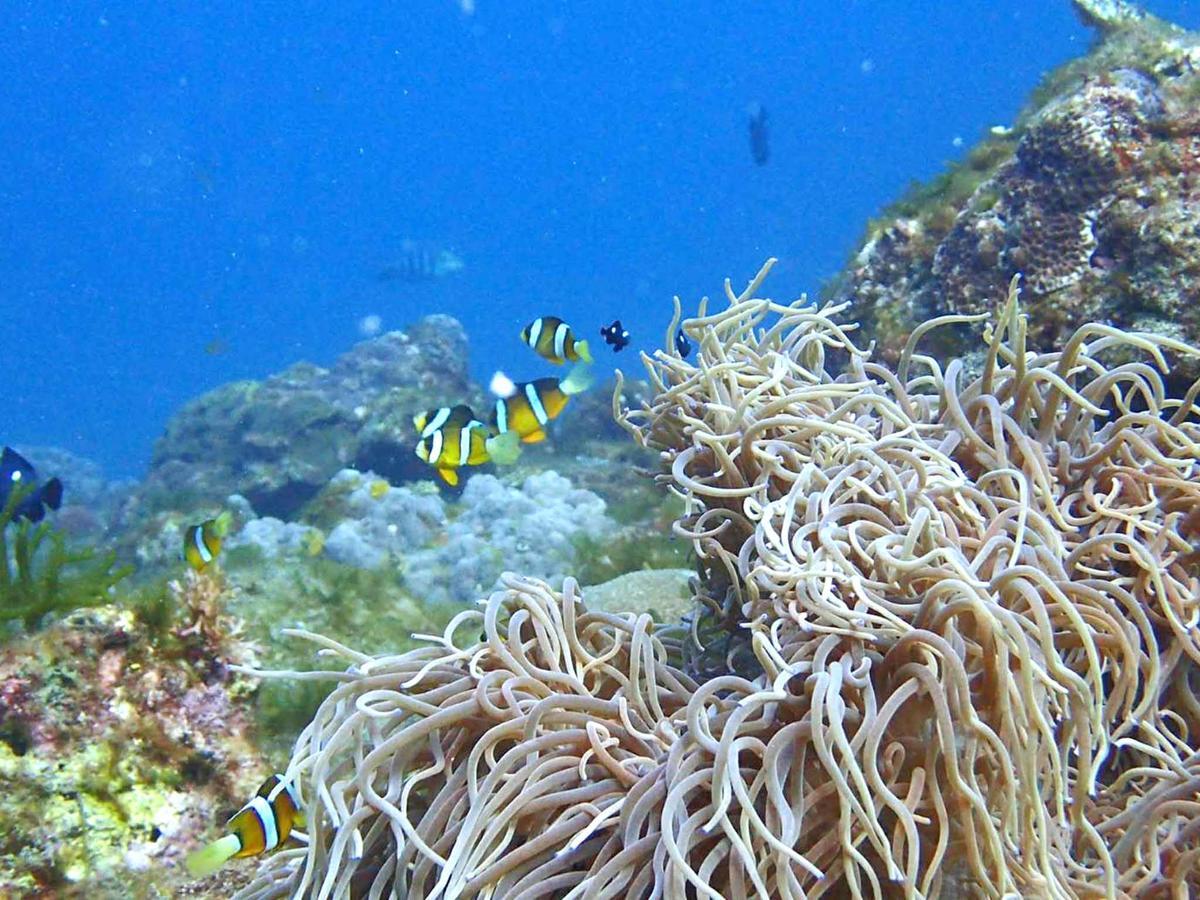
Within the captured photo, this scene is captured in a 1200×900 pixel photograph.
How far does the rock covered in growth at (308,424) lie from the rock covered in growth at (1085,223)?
9882mm

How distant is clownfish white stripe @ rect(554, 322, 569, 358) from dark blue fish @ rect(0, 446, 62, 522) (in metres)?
3.55

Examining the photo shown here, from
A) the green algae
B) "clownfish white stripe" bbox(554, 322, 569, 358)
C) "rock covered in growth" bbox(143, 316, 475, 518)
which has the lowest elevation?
the green algae

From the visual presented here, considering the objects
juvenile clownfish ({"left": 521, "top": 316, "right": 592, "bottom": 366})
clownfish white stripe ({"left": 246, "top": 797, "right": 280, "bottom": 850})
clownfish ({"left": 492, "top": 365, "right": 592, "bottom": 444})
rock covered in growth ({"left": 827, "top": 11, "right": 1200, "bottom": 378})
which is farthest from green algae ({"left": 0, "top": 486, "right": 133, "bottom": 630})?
rock covered in growth ({"left": 827, "top": 11, "right": 1200, "bottom": 378})

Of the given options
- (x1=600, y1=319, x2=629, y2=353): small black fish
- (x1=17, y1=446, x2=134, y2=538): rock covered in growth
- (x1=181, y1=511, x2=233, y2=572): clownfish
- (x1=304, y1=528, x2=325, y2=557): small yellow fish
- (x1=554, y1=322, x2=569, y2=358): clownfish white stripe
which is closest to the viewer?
(x1=181, y1=511, x2=233, y2=572): clownfish

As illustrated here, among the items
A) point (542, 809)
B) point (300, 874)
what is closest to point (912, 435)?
point (542, 809)

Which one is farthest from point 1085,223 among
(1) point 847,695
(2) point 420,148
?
(2) point 420,148

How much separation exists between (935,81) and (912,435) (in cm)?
14808

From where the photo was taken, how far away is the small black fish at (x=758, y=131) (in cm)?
1537

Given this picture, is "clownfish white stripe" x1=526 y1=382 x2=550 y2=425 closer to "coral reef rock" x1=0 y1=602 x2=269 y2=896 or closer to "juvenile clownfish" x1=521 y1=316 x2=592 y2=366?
"juvenile clownfish" x1=521 y1=316 x2=592 y2=366

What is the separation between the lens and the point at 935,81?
128 metres

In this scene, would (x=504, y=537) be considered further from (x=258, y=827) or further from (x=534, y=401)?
(x=258, y=827)

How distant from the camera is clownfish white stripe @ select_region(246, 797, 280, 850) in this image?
2393mm

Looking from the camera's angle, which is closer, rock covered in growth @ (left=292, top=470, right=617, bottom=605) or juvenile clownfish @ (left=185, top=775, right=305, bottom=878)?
juvenile clownfish @ (left=185, top=775, right=305, bottom=878)

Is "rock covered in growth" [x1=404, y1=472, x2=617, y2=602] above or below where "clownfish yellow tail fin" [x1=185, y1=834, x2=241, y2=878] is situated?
above
